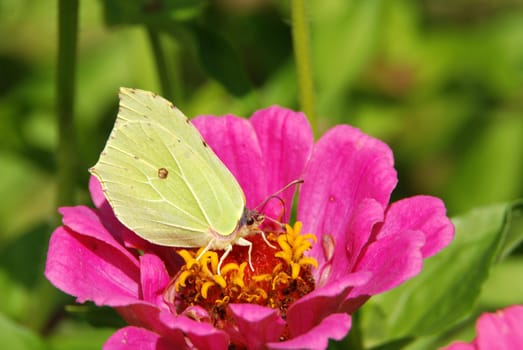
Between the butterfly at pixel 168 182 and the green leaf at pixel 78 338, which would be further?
the green leaf at pixel 78 338

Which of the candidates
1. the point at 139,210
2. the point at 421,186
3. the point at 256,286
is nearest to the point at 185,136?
the point at 139,210

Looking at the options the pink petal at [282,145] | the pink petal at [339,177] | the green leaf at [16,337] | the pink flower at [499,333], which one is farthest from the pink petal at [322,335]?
the green leaf at [16,337]

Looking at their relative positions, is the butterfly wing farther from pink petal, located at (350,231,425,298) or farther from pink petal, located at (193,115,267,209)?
pink petal, located at (350,231,425,298)

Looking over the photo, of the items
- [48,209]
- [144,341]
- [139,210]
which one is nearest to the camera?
[144,341]

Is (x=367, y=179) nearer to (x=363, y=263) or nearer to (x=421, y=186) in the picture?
(x=363, y=263)

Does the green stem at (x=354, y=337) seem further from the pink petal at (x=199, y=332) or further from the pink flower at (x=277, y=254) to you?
the pink petal at (x=199, y=332)

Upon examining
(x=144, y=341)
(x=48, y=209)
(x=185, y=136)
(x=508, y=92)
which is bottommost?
(x=48, y=209)

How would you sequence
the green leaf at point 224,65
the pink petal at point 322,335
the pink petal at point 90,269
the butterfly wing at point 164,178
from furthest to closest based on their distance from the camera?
the green leaf at point 224,65 → the butterfly wing at point 164,178 → the pink petal at point 90,269 → the pink petal at point 322,335
